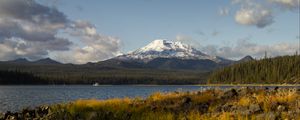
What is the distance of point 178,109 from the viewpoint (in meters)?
23.6

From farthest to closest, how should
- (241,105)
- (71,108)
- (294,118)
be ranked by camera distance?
(71,108) → (241,105) → (294,118)

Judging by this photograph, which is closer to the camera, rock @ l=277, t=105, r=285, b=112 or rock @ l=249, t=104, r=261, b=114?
rock @ l=277, t=105, r=285, b=112

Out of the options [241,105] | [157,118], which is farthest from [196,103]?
[157,118]

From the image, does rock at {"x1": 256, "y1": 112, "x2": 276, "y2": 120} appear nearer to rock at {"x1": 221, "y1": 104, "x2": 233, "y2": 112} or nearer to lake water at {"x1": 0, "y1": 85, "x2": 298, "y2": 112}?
rock at {"x1": 221, "y1": 104, "x2": 233, "y2": 112}

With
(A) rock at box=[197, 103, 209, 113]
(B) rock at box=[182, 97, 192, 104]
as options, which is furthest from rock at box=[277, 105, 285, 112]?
(B) rock at box=[182, 97, 192, 104]

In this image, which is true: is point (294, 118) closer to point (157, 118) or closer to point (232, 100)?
point (157, 118)

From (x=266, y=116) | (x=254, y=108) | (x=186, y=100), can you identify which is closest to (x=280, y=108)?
(x=254, y=108)

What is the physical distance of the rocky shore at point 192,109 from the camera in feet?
64.9

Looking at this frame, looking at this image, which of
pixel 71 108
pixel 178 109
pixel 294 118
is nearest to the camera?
pixel 294 118

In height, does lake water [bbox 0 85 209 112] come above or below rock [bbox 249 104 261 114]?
below

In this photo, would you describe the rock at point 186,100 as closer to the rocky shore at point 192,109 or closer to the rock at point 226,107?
the rocky shore at point 192,109

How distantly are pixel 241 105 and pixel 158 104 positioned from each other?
5787 millimetres

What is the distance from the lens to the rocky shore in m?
19.8

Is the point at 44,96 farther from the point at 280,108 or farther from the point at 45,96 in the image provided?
the point at 280,108
